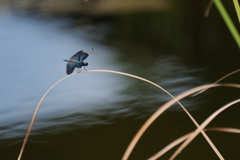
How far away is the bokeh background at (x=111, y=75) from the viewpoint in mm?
1029

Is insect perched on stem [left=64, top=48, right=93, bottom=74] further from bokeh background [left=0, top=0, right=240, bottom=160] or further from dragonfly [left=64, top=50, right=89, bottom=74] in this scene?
bokeh background [left=0, top=0, right=240, bottom=160]

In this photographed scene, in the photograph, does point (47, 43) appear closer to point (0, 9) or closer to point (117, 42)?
point (117, 42)

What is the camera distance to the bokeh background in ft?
3.38

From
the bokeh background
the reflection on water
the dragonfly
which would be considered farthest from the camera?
the reflection on water

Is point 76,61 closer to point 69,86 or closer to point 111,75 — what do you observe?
point 69,86

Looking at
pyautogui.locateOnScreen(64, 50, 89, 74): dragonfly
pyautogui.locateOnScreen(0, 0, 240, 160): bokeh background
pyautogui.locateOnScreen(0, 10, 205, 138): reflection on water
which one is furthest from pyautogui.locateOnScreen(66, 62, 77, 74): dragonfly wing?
pyautogui.locateOnScreen(0, 10, 205, 138): reflection on water

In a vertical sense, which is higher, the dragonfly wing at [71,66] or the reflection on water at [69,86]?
the reflection on water at [69,86]

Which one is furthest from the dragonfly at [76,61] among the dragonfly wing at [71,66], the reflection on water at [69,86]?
the reflection on water at [69,86]

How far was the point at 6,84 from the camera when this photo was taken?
59.1 inches

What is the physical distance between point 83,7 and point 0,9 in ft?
1.75

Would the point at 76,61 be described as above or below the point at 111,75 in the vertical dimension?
below

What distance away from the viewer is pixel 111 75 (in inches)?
60.9

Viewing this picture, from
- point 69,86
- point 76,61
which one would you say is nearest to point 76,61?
point 76,61

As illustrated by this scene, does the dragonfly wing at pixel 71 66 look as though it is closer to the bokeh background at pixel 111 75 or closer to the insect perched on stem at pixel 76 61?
the insect perched on stem at pixel 76 61
